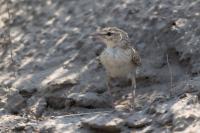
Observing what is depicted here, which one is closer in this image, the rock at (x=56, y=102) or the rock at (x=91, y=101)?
the rock at (x=91, y=101)

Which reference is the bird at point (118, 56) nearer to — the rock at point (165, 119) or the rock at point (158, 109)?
the rock at point (158, 109)

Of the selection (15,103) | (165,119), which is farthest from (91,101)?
(165,119)

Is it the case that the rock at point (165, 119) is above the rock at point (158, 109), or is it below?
below

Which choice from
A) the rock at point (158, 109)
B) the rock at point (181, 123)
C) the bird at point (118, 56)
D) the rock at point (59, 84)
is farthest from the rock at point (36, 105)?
the rock at point (181, 123)

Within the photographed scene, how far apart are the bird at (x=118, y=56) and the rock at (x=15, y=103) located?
1338mm

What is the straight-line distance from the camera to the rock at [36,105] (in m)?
9.52

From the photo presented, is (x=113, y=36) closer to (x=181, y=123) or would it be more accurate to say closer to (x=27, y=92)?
(x=27, y=92)

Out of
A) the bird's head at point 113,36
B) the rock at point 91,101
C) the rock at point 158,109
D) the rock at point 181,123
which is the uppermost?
the bird's head at point 113,36

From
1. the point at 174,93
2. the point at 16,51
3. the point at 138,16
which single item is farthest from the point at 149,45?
the point at 16,51

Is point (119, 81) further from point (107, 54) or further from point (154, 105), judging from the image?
point (154, 105)

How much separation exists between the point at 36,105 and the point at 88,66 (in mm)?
1188

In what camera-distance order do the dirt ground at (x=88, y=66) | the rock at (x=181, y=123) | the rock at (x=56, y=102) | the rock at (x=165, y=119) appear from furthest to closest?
the rock at (x=56, y=102), the dirt ground at (x=88, y=66), the rock at (x=165, y=119), the rock at (x=181, y=123)

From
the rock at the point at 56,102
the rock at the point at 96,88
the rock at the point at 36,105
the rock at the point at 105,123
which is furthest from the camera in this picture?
the rock at the point at 96,88

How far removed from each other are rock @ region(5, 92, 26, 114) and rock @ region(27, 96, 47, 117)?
110mm
